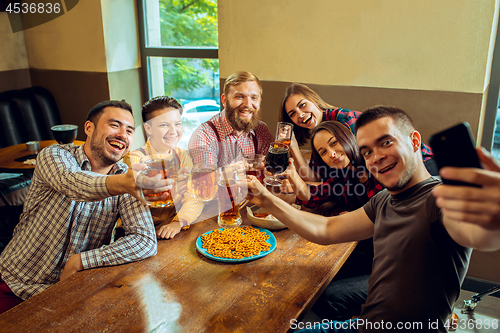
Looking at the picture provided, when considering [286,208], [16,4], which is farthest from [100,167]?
[16,4]

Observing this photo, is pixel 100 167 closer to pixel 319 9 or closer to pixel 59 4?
pixel 319 9

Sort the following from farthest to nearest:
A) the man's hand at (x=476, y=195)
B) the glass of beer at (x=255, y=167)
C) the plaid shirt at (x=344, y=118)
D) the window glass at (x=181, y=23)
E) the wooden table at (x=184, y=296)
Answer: the window glass at (x=181, y=23) → the plaid shirt at (x=344, y=118) → the glass of beer at (x=255, y=167) → the wooden table at (x=184, y=296) → the man's hand at (x=476, y=195)

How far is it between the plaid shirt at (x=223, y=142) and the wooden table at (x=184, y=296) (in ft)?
3.64

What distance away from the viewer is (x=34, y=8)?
386 centimetres

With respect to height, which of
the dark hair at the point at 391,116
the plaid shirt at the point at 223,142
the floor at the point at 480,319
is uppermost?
the dark hair at the point at 391,116

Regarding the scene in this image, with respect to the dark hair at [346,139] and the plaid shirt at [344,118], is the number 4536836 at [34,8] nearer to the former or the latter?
the plaid shirt at [344,118]

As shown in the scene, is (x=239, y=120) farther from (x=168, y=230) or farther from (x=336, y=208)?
(x=168, y=230)

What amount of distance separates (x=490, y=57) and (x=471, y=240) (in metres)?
2.12

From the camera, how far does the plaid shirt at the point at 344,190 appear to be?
1.83 m

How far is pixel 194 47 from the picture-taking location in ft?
12.0

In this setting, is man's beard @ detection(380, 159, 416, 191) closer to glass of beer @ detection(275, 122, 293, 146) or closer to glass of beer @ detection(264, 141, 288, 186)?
glass of beer @ detection(264, 141, 288, 186)

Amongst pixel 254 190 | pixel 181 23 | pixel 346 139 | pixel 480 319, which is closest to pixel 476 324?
pixel 480 319

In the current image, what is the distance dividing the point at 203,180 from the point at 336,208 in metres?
0.79

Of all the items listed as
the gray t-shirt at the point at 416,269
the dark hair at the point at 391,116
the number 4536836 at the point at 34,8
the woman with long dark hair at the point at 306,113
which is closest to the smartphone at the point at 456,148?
the gray t-shirt at the point at 416,269
